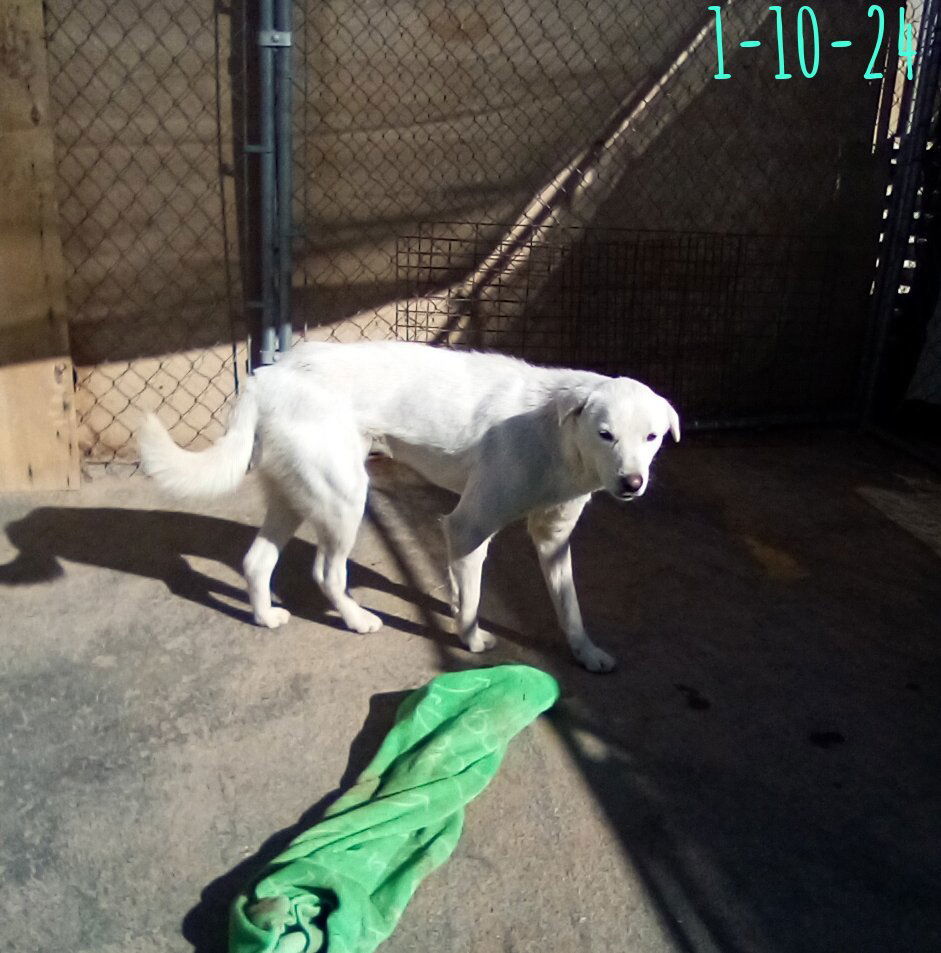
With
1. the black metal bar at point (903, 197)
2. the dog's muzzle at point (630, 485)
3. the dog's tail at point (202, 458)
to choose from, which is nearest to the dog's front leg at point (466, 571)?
the dog's muzzle at point (630, 485)

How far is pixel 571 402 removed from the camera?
2.83m

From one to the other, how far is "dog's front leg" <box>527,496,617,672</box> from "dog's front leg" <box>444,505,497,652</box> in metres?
0.21

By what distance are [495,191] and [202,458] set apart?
2.68m

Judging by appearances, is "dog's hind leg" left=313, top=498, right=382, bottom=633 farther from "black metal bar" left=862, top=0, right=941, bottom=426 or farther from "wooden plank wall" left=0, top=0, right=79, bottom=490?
"black metal bar" left=862, top=0, right=941, bottom=426

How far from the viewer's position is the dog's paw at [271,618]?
3.26 metres

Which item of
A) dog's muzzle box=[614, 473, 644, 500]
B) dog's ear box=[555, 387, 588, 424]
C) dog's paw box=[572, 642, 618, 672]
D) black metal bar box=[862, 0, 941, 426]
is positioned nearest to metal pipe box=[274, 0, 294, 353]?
dog's ear box=[555, 387, 588, 424]

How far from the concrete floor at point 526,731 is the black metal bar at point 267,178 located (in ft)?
2.91

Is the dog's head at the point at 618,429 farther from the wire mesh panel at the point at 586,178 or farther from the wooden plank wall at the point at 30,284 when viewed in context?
the wooden plank wall at the point at 30,284

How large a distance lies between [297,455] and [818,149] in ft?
13.3

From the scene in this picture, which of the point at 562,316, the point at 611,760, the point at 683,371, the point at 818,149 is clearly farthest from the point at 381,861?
the point at 818,149

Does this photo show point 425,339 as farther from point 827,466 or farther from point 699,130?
point 827,466

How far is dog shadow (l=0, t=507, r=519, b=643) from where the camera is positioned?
344 cm

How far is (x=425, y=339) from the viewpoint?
16.7ft

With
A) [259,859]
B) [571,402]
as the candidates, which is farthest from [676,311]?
[259,859]
